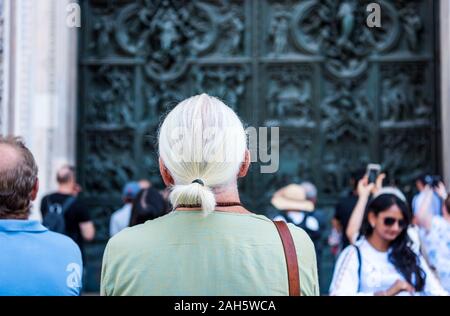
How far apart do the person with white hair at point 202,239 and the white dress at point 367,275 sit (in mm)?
1801

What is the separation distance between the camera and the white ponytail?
192cm

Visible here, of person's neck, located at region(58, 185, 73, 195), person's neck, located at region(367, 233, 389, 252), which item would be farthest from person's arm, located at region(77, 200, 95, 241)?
person's neck, located at region(367, 233, 389, 252)

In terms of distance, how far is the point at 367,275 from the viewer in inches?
147

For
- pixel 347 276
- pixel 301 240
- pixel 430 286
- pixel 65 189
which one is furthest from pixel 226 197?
pixel 65 189

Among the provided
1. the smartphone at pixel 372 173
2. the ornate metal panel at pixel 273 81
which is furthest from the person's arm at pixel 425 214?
the ornate metal panel at pixel 273 81

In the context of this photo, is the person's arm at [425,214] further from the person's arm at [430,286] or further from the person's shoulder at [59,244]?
the person's shoulder at [59,244]

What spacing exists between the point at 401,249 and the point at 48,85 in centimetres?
671

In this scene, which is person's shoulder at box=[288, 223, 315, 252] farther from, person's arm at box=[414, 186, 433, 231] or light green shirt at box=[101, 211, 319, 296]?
person's arm at box=[414, 186, 433, 231]

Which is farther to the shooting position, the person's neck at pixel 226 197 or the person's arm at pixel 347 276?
the person's arm at pixel 347 276

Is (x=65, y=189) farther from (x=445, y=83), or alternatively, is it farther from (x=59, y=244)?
(x=445, y=83)

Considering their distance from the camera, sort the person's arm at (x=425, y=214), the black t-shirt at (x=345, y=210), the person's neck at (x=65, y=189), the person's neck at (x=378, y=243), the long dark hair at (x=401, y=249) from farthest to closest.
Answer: the person's neck at (x=65, y=189)
the person's arm at (x=425, y=214)
the black t-shirt at (x=345, y=210)
the person's neck at (x=378, y=243)
the long dark hair at (x=401, y=249)

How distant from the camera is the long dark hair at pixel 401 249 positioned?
12.4 ft
